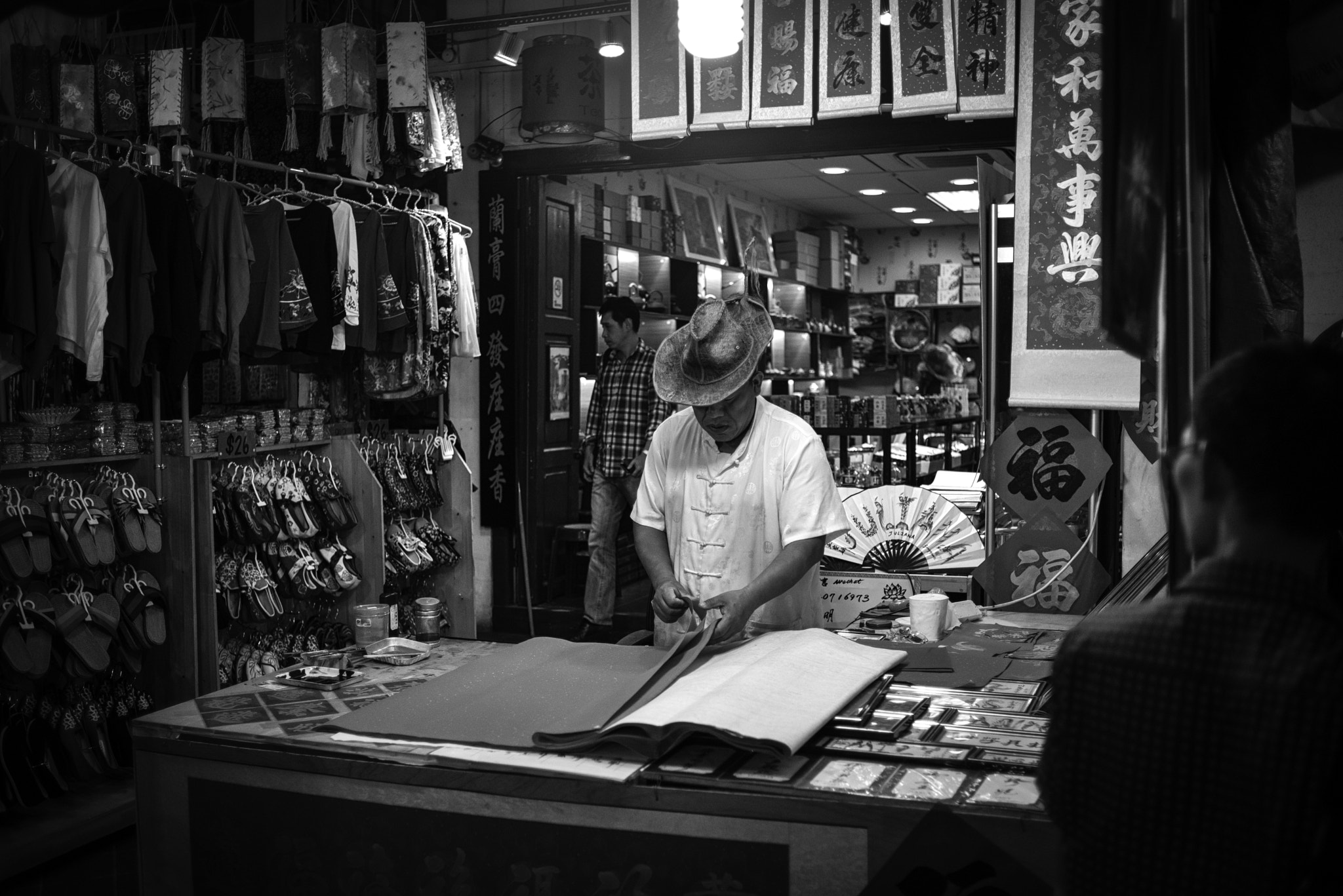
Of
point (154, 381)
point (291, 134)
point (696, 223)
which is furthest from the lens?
point (696, 223)

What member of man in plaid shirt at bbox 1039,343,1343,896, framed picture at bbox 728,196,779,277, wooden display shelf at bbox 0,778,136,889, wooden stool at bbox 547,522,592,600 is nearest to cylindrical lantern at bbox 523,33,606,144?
wooden stool at bbox 547,522,592,600

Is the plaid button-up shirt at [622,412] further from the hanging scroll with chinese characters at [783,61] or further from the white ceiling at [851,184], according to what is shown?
the white ceiling at [851,184]

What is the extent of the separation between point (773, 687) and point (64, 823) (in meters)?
3.04

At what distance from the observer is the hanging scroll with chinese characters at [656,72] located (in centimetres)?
525

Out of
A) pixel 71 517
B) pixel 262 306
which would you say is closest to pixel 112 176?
pixel 262 306

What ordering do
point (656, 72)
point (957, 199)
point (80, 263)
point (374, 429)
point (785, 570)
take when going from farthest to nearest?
point (957, 199) < point (374, 429) < point (656, 72) < point (80, 263) < point (785, 570)

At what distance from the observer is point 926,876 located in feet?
5.73

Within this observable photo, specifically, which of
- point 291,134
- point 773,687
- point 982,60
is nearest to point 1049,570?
point 773,687

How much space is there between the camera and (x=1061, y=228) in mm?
3607

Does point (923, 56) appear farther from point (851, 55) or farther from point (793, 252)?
point (793, 252)

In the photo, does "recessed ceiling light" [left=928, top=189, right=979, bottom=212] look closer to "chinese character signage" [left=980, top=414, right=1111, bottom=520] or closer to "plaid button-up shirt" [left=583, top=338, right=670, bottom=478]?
"plaid button-up shirt" [left=583, top=338, right=670, bottom=478]

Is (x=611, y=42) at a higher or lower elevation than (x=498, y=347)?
higher

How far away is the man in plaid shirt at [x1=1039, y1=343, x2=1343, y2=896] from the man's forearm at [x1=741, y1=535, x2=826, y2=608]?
1667 mm

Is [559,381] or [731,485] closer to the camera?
[731,485]
